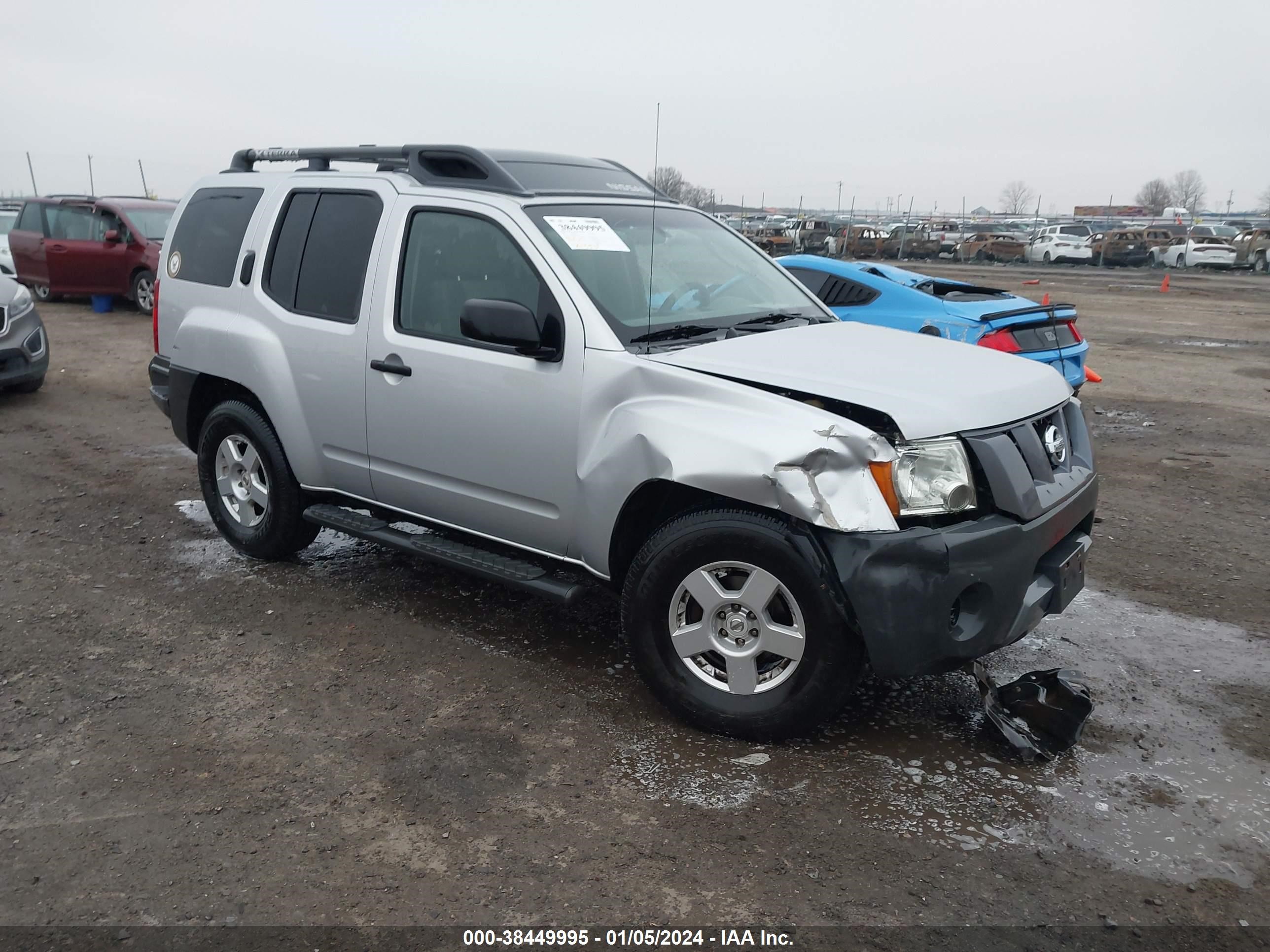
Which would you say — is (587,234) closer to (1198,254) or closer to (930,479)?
(930,479)

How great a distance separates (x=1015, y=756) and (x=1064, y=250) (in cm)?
3423

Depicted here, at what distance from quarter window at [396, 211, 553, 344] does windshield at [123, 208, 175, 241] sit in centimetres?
1285

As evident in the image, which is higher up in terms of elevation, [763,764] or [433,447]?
[433,447]

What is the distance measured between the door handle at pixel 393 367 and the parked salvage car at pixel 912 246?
110 feet

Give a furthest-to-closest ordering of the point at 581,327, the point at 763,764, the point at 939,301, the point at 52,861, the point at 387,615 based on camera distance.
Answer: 1. the point at 939,301
2. the point at 387,615
3. the point at 581,327
4. the point at 763,764
5. the point at 52,861

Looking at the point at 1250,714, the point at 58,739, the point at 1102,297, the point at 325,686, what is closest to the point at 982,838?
the point at 1250,714

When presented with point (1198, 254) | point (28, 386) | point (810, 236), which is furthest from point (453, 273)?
point (1198, 254)

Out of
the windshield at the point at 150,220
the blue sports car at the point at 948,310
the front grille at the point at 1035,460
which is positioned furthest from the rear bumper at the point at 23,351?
the front grille at the point at 1035,460

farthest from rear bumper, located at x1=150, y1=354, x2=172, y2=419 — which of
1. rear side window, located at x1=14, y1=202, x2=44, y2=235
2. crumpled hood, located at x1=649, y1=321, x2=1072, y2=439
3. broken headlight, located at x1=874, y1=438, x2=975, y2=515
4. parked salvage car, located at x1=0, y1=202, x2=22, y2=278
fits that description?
rear side window, located at x1=14, y1=202, x2=44, y2=235

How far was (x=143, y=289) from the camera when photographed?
1580cm

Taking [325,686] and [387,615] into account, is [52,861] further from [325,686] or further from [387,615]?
[387,615]

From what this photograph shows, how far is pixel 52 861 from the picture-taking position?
3.02 metres

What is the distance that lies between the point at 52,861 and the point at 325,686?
1258 mm

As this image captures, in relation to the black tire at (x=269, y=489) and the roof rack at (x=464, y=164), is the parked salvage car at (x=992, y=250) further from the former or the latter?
the black tire at (x=269, y=489)
